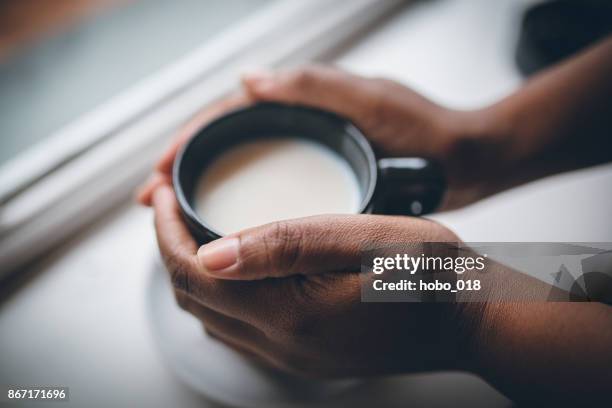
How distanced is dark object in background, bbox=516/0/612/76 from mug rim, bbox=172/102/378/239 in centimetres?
41

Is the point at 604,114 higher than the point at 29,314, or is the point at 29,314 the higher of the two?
the point at 604,114

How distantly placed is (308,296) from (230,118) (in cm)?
20

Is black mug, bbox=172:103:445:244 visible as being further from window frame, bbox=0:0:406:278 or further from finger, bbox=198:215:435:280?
window frame, bbox=0:0:406:278

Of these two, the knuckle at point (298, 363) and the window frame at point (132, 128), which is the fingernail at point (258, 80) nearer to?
the window frame at point (132, 128)

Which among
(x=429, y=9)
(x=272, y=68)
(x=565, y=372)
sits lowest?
(x=565, y=372)

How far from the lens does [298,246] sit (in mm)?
388

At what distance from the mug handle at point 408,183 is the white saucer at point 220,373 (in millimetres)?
184

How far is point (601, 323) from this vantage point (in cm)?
42

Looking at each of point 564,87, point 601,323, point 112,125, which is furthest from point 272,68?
point 601,323

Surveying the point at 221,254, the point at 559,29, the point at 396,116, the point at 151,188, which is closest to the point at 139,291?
the point at 151,188

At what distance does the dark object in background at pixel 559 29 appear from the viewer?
714mm

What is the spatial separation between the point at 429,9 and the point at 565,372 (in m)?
0.66

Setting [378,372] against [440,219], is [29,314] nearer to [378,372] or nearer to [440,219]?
[378,372]

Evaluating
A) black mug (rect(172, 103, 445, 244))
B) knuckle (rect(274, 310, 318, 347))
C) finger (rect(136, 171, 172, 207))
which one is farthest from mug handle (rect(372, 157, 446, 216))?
finger (rect(136, 171, 172, 207))
